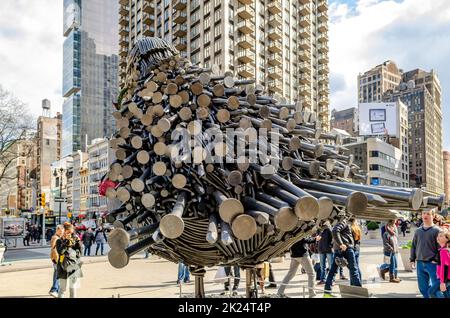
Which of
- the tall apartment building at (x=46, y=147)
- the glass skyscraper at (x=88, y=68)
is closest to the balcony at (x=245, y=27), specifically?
the glass skyscraper at (x=88, y=68)

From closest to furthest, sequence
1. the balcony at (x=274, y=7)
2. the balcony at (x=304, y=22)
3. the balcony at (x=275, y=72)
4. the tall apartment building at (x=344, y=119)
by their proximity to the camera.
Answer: the balcony at (x=275, y=72), the balcony at (x=274, y=7), the balcony at (x=304, y=22), the tall apartment building at (x=344, y=119)

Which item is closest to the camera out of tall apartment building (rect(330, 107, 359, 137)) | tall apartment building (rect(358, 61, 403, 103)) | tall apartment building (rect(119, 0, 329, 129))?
tall apartment building (rect(119, 0, 329, 129))

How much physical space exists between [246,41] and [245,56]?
186cm

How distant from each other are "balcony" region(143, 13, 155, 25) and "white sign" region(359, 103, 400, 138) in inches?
1324

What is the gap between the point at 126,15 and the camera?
2670 inches

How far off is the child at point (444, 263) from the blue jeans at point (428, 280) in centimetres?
15

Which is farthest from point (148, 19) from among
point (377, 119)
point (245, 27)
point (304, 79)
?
point (377, 119)

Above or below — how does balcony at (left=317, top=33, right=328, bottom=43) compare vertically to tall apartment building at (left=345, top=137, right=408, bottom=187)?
above

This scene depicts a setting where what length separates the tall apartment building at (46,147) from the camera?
105 m

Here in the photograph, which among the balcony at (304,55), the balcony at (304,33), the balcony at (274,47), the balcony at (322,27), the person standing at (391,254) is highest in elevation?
the balcony at (322,27)

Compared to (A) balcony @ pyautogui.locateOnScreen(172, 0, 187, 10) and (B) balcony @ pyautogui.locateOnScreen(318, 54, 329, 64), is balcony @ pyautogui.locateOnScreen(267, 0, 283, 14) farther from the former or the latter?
(B) balcony @ pyautogui.locateOnScreen(318, 54, 329, 64)

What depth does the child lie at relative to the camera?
651 centimetres

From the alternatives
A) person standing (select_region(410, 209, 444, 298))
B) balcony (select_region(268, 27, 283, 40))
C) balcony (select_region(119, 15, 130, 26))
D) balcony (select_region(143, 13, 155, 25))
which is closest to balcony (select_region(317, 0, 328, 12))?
balcony (select_region(268, 27, 283, 40))

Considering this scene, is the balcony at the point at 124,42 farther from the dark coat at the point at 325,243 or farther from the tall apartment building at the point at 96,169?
the dark coat at the point at 325,243
